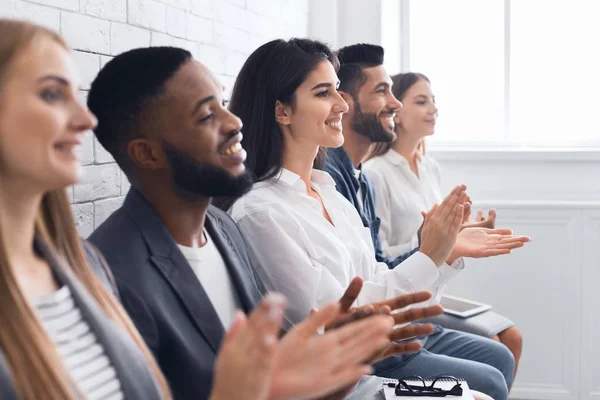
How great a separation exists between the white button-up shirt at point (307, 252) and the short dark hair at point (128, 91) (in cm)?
54

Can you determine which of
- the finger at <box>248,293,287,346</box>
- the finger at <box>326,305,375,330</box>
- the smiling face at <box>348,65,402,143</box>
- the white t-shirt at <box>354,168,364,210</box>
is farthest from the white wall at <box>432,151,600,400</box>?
the finger at <box>248,293,287,346</box>

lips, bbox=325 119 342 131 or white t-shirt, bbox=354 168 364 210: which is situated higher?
lips, bbox=325 119 342 131

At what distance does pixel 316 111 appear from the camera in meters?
2.30

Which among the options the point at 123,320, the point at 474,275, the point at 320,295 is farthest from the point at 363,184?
the point at 123,320

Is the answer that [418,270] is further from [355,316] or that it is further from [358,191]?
[358,191]

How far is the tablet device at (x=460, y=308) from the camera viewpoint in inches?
128

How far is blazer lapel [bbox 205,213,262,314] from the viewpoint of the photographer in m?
1.68

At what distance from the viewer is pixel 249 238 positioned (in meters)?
2.05

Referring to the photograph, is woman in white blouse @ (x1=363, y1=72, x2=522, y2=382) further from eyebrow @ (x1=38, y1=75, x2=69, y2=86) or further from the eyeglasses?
eyebrow @ (x1=38, y1=75, x2=69, y2=86)

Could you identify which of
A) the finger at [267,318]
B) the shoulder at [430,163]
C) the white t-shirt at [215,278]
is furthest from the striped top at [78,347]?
the shoulder at [430,163]

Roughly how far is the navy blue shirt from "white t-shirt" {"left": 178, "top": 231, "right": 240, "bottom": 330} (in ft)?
3.65

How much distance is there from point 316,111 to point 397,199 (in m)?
1.34

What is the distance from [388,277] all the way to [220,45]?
3.71 ft

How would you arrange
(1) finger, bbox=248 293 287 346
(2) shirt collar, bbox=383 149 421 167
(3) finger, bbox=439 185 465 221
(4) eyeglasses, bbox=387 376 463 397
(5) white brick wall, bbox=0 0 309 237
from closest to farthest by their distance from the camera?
1. (1) finger, bbox=248 293 287 346
2. (5) white brick wall, bbox=0 0 309 237
3. (4) eyeglasses, bbox=387 376 463 397
4. (3) finger, bbox=439 185 465 221
5. (2) shirt collar, bbox=383 149 421 167
